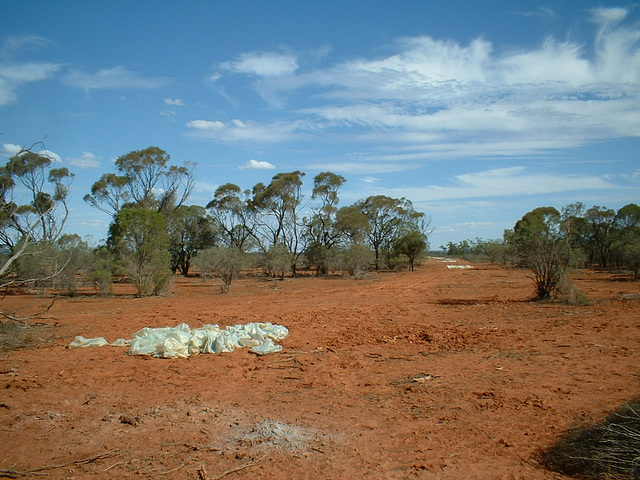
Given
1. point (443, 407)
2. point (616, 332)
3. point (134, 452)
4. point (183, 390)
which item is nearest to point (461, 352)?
point (443, 407)

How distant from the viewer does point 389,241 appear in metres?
46.6

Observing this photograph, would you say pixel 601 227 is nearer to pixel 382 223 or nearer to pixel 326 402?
pixel 382 223

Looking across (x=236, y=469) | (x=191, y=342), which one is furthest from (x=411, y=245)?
(x=236, y=469)

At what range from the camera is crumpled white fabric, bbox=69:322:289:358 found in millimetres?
8312

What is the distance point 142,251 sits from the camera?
20297mm

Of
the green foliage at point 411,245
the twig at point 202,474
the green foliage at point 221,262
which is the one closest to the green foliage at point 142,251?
the green foliage at point 221,262

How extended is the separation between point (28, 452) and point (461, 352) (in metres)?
7.06

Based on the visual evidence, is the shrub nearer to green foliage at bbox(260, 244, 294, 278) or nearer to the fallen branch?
green foliage at bbox(260, 244, 294, 278)

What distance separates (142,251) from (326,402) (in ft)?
55.8

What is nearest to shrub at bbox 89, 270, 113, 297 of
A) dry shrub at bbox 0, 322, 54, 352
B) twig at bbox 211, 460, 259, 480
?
dry shrub at bbox 0, 322, 54, 352

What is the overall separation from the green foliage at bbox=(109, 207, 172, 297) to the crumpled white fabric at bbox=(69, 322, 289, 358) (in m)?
11.8

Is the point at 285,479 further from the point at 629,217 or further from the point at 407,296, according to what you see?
the point at 629,217

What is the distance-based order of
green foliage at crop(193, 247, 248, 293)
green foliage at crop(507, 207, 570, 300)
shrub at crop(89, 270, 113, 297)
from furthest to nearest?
green foliage at crop(193, 247, 248, 293)
shrub at crop(89, 270, 113, 297)
green foliage at crop(507, 207, 570, 300)

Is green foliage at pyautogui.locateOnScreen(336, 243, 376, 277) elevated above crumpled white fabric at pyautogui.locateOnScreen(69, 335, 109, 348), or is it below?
above
